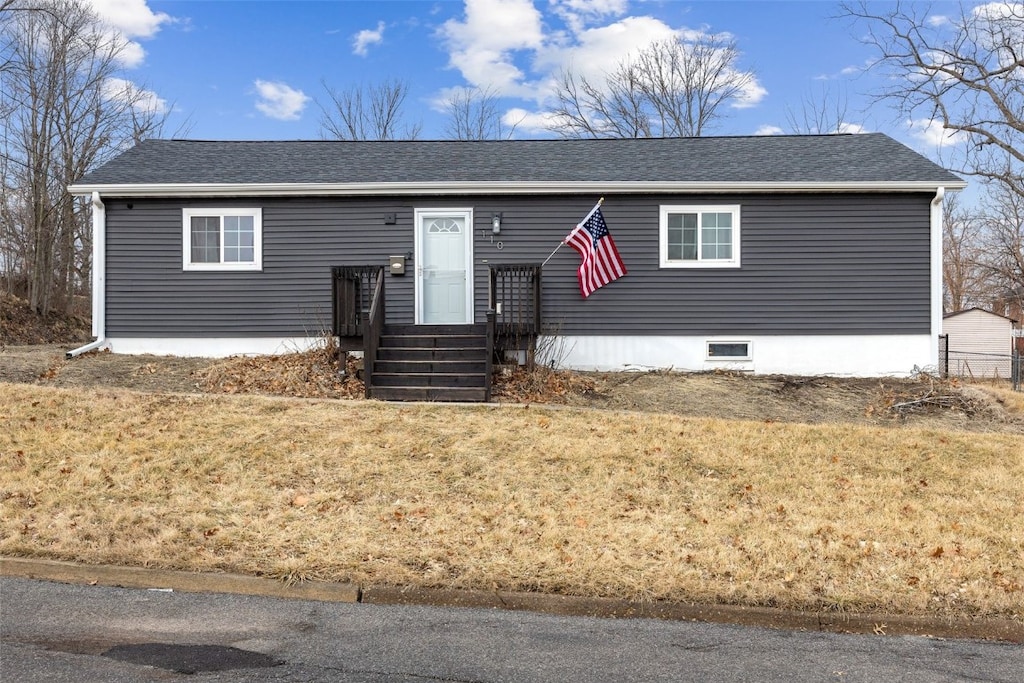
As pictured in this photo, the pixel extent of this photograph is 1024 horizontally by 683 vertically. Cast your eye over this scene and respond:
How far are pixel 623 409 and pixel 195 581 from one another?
6106 millimetres

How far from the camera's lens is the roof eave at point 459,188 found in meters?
12.4

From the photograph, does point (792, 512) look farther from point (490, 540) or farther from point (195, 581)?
point (195, 581)

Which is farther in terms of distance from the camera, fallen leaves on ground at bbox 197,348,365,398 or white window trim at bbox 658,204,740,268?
white window trim at bbox 658,204,740,268

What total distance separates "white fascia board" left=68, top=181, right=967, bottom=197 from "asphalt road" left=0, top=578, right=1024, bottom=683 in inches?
347

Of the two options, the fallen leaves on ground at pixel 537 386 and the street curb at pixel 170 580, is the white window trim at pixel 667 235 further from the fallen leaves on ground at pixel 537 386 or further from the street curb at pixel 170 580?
the street curb at pixel 170 580

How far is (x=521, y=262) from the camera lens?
12.8m

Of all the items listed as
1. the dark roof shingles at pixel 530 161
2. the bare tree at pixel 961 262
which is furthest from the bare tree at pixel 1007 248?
the dark roof shingles at pixel 530 161

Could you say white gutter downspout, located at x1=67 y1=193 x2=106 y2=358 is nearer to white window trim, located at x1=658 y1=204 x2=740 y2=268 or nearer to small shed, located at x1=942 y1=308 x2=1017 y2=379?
white window trim, located at x1=658 y1=204 x2=740 y2=268

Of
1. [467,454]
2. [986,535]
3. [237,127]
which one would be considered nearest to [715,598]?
[986,535]

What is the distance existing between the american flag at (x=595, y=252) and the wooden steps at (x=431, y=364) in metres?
2.09

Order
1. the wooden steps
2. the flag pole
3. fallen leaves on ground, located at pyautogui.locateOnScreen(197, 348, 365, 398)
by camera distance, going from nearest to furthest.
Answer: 1. the wooden steps
2. fallen leaves on ground, located at pyautogui.locateOnScreen(197, 348, 365, 398)
3. the flag pole

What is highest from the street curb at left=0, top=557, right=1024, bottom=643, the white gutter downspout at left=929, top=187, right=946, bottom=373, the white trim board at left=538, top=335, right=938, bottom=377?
the white gutter downspout at left=929, top=187, right=946, bottom=373

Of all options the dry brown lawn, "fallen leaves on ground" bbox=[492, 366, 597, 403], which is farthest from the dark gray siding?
the dry brown lawn

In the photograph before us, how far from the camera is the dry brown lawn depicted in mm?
4871
